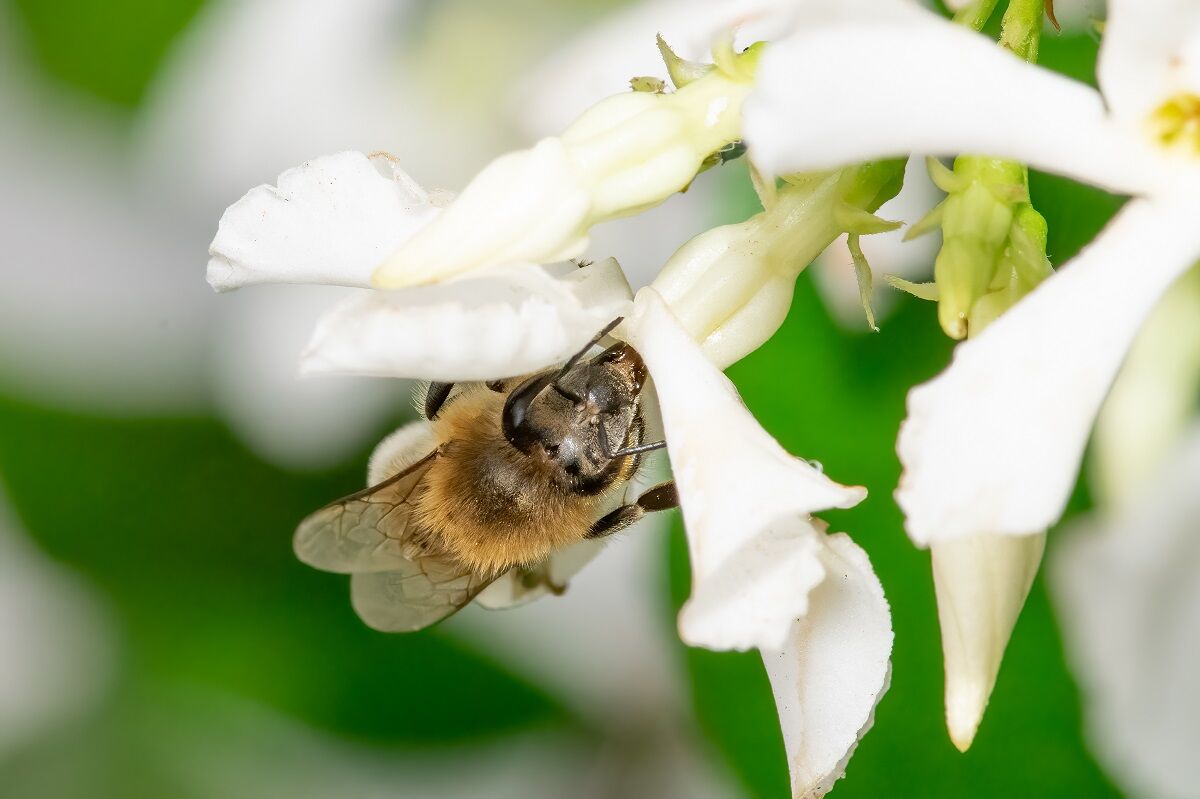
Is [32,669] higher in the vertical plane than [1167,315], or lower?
lower

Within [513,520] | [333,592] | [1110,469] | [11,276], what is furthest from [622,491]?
[11,276]

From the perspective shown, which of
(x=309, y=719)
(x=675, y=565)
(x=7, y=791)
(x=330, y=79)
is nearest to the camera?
(x=675, y=565)

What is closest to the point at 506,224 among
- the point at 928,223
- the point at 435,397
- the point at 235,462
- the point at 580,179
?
the point at 580,179

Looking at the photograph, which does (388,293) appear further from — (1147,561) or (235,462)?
(235,462)

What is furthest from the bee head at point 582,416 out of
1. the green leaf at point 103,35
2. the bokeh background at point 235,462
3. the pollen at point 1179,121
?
the green leaf at point 103,35

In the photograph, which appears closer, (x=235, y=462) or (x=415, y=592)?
(x=415, y=592)

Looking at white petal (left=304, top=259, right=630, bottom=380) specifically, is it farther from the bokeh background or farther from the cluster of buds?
the bokeh background

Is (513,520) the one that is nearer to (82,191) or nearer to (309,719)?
(309,719)
